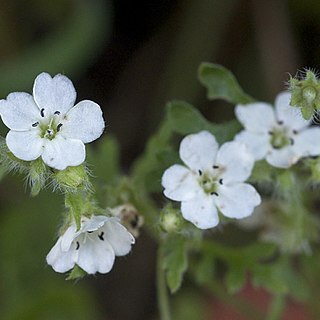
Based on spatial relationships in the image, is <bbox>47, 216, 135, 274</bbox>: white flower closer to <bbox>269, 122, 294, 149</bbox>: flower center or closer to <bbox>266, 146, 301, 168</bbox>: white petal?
<bbox>266, 146, 301, 168</bbox>: white petal

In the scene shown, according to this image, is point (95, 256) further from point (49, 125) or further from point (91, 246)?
point (49, 125)

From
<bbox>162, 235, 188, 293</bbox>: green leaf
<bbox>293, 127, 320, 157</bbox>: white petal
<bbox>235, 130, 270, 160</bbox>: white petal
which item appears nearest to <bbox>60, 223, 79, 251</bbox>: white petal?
<bbox>162, 235, 188, 293</bbox>: green leaf

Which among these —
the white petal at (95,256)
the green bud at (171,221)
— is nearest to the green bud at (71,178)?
the white petal at (95,256)

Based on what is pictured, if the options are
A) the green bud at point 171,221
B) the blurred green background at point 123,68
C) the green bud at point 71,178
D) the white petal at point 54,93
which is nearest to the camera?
the green bud at point 71,178

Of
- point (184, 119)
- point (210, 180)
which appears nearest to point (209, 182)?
point (210, 180)

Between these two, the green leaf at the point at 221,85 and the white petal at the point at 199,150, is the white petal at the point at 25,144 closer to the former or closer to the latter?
the white petal at the point at 199,150
